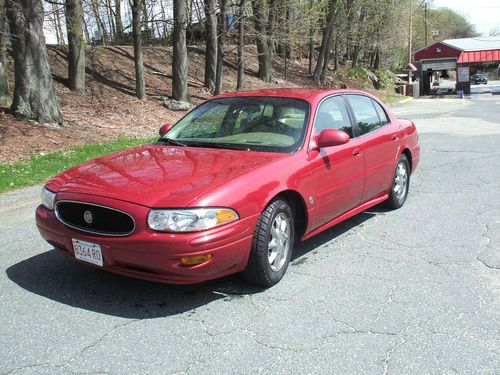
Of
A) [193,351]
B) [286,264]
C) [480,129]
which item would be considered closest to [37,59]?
[286,264]

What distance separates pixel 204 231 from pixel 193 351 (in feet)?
2.50

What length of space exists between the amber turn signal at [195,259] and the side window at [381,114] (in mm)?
3235

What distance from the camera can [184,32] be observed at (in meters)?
16.4

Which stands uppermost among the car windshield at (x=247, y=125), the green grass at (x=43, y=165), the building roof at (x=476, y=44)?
the building roof at (x=476, y=44)

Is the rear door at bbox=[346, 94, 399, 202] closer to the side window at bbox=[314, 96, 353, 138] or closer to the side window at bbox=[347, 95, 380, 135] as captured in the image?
the side window at bbox=[347, 95, 380, 135]

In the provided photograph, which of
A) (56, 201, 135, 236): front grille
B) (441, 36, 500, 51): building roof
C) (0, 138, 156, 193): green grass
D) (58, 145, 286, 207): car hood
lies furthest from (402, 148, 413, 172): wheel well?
(441, 36, 500, 51): building roof

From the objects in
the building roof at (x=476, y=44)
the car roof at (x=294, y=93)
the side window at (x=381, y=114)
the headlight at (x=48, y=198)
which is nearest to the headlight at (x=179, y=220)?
the headlight at (x=48, y=198)

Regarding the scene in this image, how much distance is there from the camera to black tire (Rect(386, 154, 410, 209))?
242 inches

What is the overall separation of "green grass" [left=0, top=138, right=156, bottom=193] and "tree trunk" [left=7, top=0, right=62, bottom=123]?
177 cm

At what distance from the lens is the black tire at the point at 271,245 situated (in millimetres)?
3785

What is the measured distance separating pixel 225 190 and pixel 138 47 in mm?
13819

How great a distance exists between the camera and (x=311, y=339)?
3.26 metres

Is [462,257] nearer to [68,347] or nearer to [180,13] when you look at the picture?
[68,347]

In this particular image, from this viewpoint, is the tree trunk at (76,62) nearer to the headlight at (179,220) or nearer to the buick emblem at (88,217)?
the buick emblem at (88,217)
